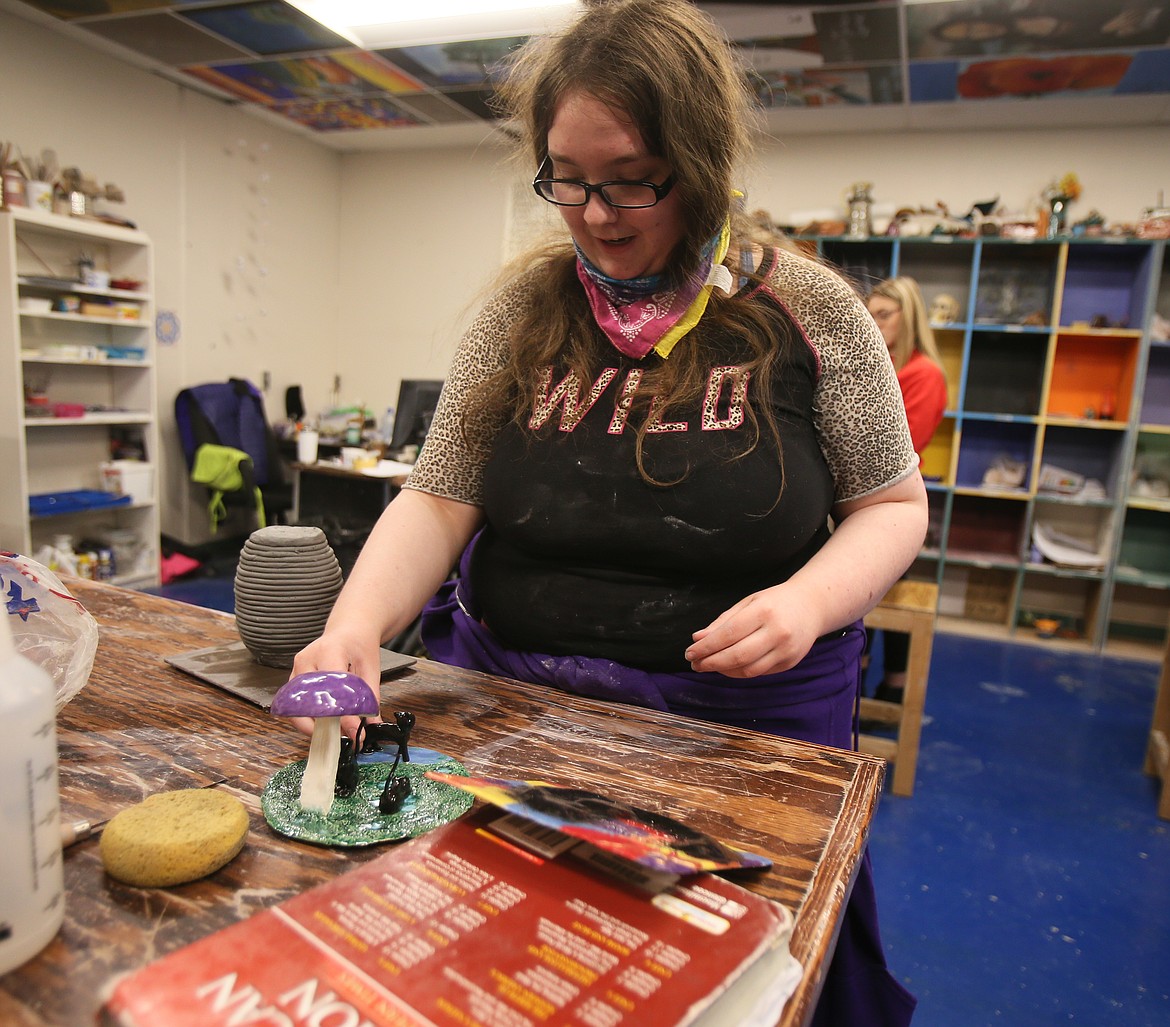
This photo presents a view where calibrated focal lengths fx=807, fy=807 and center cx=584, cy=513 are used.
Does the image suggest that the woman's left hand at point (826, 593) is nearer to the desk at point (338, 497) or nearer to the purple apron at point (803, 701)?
the purple apron at point (803, 701)

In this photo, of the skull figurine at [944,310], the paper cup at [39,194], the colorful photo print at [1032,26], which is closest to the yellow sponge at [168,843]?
the colorful photo print at [1032,26]

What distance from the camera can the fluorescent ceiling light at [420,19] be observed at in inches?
133

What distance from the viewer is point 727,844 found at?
60 centimetres

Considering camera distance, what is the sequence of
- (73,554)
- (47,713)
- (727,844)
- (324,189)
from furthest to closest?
(324,189)
(73,554)
(727,844)
(47,713)

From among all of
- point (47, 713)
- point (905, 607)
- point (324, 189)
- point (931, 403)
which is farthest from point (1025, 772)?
point (324, 189)

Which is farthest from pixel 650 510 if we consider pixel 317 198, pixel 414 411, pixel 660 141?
pixel 317 198

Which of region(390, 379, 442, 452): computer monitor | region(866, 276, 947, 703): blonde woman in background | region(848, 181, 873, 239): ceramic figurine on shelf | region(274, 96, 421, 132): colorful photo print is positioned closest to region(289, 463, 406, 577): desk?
region(390, 379, 442, 452): computer monitor

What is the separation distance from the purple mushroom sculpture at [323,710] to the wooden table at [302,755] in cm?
4

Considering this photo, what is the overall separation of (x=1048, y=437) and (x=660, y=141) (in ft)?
14.3

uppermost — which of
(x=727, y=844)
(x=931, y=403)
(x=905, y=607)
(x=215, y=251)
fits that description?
(x=215, y=251)

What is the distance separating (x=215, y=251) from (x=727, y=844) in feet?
17.1

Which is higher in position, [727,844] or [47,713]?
[47,713]

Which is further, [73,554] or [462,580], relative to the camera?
[73,554]

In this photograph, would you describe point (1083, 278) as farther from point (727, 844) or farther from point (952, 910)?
point (727, 844)
